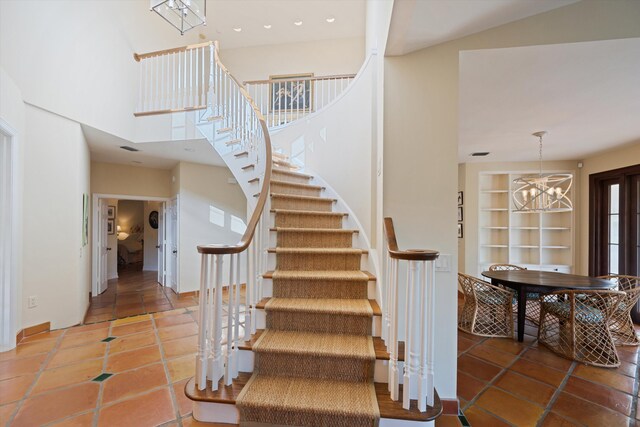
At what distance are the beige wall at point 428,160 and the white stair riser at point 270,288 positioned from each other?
0.57 metres

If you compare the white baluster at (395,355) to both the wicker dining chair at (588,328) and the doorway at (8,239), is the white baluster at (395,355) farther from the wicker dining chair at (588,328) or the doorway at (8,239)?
the doorway at (8,239)

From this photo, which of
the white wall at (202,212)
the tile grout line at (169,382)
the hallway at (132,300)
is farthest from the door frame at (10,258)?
the white wall at (202,212)

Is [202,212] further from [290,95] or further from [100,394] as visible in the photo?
[100,394]

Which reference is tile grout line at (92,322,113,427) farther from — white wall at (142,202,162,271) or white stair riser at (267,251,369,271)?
white wall at (142,202,162,271)

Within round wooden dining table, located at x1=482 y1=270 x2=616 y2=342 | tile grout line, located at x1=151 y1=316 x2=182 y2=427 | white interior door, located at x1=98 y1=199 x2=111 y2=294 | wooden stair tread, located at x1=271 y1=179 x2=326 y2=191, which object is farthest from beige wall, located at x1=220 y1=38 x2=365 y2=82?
tile grout line, located at x1=151 y1=316 x2=182 y2=427

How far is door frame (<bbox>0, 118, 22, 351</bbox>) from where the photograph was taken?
2.61 metres

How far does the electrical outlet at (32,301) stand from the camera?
2.93 metres

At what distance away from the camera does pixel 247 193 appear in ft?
12.0

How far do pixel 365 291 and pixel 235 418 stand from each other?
132cm

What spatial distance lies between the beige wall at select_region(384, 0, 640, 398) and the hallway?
12.8 ft

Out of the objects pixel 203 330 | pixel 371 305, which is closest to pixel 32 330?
pixel 203 330

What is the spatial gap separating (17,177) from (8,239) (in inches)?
24.9

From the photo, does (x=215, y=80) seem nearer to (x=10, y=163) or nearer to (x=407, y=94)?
(x=10, y=163)

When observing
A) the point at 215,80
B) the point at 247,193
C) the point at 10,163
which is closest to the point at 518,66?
the point at 247,193
